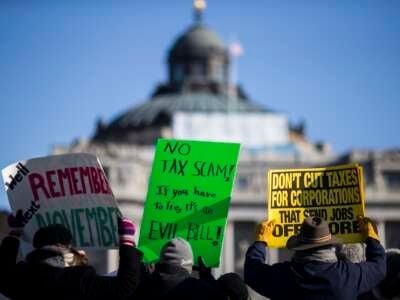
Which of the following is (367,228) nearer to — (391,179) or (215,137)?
(391,179)

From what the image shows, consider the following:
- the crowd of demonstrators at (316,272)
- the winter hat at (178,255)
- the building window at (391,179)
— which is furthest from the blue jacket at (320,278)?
the building window at (391,179)

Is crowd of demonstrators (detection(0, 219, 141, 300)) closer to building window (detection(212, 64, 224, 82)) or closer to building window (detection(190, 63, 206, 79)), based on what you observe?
building window (detection(190, 63, 206, 79))

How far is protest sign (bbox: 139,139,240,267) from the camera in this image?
590 inches

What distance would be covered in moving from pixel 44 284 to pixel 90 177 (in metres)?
2.24

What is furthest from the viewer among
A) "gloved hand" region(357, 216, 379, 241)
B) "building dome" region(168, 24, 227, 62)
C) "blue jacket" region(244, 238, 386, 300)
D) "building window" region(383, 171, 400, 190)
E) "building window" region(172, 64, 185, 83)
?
"building window" region(172, 64, 185, 83)

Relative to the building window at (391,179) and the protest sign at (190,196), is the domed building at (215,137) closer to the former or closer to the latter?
the building window at (391,179)

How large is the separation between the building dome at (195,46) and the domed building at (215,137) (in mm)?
90

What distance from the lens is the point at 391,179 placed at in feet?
339

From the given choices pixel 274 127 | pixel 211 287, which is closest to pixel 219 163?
pixel 211 287

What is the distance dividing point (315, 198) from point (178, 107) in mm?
112353

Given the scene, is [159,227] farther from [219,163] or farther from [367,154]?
[367,154]

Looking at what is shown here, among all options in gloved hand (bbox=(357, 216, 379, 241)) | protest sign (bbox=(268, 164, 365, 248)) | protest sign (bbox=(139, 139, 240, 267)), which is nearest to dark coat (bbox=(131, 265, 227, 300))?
protest sign (bbox=(139, 139, 240, 267))

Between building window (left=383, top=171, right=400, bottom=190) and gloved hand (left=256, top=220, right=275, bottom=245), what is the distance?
8911cm

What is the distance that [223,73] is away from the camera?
141000 mm
